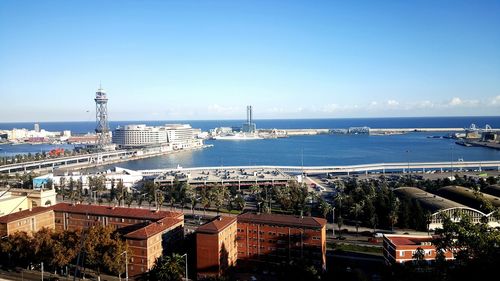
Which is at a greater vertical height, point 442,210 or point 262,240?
point 442,210

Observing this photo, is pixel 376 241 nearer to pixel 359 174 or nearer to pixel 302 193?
pixel 302 193

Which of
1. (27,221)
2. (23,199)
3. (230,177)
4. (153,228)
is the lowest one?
(230,177)

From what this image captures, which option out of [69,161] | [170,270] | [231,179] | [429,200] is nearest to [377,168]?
[231,179]

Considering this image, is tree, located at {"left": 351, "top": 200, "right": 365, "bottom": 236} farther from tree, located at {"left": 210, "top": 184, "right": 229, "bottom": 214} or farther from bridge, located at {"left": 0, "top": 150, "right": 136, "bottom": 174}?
bridge, located at {"left": 0, "top": 150, "right": 136, "bottom": 174}

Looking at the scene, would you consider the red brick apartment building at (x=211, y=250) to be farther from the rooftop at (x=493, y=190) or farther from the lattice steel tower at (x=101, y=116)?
the lattice steel tower at (x=101, y=116)

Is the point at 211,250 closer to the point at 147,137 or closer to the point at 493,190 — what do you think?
the point at 493,190

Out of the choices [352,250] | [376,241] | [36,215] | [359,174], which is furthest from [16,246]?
[359,174]
